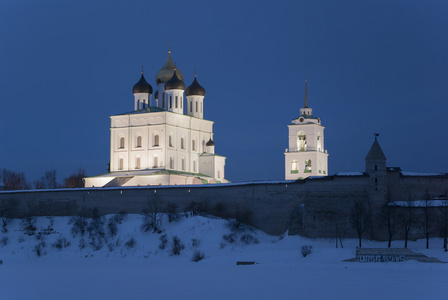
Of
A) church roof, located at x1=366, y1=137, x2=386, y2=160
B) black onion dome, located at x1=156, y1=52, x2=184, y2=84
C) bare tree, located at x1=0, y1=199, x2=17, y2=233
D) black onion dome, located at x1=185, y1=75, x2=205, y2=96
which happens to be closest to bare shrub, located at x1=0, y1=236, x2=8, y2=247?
bare tree, located at x1=0, y1=199, x2=17, y2=233

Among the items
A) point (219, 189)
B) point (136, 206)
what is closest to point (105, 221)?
point (136, 206)

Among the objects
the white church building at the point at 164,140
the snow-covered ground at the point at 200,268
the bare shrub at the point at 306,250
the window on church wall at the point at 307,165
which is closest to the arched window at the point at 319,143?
the window on church wall at the point at 307,165

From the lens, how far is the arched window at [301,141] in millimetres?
54688

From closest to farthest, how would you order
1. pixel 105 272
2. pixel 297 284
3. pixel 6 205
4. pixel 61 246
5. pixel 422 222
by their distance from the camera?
1. pixel 297 284
2. pixel 105 272
3. pixel 422 222
4. pixel 61 246
5. pixel 6 205

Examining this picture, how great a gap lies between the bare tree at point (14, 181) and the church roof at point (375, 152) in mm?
33757

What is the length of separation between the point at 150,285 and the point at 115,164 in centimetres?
2553

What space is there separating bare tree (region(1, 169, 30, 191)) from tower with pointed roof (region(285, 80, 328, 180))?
21.3m

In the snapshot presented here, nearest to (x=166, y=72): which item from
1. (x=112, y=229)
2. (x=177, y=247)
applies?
(x=112, y=229)

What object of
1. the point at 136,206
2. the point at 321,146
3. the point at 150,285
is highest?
the point at 321,146

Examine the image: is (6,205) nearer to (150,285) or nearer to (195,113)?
(195,113)

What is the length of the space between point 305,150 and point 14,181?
2357 centimetres

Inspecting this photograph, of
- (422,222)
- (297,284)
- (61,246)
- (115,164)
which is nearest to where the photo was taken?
(297,284)

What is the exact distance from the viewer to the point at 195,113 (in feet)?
177

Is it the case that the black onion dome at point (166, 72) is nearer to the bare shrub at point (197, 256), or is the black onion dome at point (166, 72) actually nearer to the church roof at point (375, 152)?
the church roof at point (375, 152)
